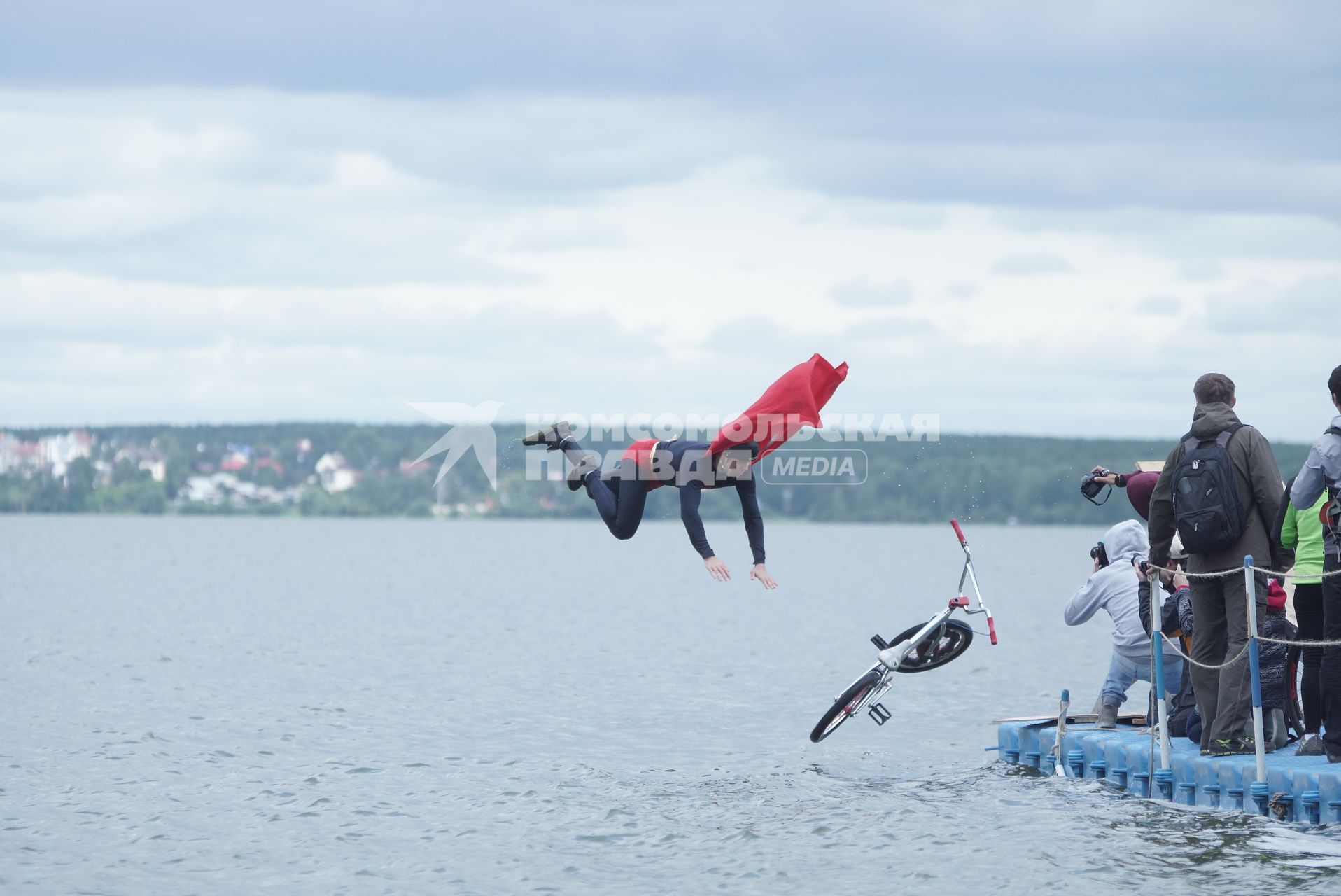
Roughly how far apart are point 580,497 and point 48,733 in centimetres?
11934

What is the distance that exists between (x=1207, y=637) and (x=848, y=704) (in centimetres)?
431

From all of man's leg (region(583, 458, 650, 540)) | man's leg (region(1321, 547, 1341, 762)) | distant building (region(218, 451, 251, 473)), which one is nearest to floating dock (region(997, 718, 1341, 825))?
man's leg (region(1321, 547, 1341, 762))

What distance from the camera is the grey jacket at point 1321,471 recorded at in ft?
39.0

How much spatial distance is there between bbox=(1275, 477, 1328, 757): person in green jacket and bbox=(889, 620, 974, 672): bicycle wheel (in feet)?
11.9

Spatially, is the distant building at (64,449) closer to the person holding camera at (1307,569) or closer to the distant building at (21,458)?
the distant building at (21,458)

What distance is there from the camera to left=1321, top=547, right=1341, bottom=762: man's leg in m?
12.2

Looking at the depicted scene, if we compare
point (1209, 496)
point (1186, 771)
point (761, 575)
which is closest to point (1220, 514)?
point (1209, 496)

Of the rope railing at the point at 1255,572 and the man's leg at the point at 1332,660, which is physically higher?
the rope railing at the point at 1255,572

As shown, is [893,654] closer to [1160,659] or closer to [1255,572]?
[1160,659]

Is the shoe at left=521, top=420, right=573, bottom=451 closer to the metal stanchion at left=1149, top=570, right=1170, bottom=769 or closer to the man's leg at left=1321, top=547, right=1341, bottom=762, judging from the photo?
the metal stanchion at left=1149, top=570, right=1170, bottom=769

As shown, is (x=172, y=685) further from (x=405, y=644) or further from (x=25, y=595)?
(x=25, y=595)

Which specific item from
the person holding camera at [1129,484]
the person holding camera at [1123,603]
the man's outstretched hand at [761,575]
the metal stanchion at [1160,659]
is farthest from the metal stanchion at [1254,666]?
the man's outstretched hand at [761,575]

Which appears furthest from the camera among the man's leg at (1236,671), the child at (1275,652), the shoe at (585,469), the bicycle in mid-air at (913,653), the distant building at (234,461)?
the distant building at (234,461)

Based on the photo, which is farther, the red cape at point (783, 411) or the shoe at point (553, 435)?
the shoe at point (553, 435)
